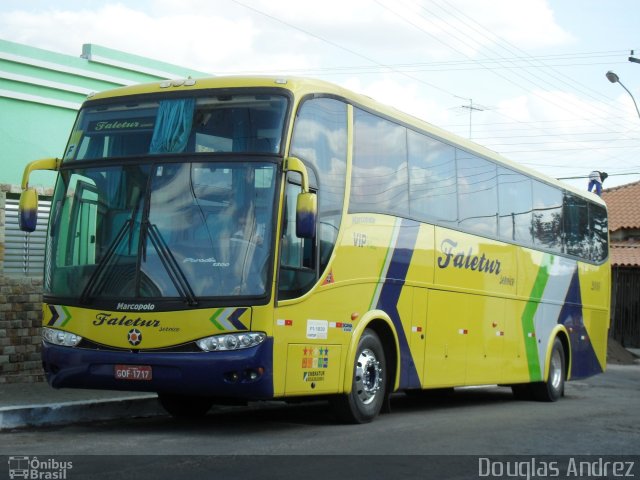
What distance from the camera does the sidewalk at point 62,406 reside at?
34.9 ft

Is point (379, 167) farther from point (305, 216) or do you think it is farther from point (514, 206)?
point (514, 206)

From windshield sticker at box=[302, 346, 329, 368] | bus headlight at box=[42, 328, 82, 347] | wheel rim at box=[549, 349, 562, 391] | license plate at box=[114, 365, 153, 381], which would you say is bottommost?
wheel rim at box=[549, 349, 562, 391]

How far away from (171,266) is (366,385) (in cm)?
279

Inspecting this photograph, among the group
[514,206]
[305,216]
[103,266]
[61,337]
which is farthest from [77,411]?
[514,206]

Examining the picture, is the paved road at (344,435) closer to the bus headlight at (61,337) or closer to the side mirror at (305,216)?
the bus headlight at (61,337)

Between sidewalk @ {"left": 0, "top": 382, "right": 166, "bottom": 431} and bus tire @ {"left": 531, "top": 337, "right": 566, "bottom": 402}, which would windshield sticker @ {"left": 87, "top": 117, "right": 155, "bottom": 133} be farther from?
bus tire @ {"left": 531, "top": 337, "right": 566, "bottom": 402}

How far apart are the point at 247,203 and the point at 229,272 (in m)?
0.68

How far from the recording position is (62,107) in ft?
57.9

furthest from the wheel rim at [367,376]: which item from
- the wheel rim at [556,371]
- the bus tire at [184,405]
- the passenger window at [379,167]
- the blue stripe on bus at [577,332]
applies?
the blue stripe on bus at [577,332]

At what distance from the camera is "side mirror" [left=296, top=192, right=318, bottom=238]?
9617mm

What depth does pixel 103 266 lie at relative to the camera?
404 inches

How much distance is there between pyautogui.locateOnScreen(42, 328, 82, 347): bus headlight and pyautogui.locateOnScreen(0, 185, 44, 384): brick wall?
11.4 ft

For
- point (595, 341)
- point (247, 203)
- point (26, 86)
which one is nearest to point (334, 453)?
point (247, 203)
